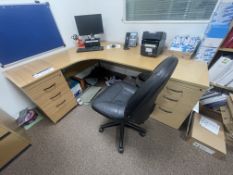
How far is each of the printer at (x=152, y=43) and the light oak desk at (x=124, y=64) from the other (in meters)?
0.08

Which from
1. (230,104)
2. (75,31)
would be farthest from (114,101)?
(75,31)

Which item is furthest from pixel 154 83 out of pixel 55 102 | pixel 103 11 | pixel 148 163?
pixel 103 11

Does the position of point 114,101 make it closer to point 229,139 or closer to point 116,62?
point 116,62

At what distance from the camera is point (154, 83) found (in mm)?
635

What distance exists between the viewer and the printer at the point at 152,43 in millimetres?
1390

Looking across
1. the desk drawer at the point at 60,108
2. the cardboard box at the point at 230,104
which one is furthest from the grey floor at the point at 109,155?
Result: the cardboard box at the point at 230,104

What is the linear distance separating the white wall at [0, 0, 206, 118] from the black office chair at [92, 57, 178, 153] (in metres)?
0.97

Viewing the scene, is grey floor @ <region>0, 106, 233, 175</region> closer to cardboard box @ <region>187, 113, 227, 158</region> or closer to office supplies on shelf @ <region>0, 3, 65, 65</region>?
cardboard box @ <region>187, 113, 227, 158</region>

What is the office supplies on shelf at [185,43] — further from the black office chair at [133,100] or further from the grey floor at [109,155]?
the grey floor at [109,155]

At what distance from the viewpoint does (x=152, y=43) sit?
141 cm

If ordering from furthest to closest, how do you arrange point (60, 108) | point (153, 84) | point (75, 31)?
point (75, 31) → point (60, 108) → point (153, 84)

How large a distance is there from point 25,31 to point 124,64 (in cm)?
131

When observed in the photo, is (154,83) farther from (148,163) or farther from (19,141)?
(19,141)

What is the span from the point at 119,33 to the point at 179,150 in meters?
1.89
